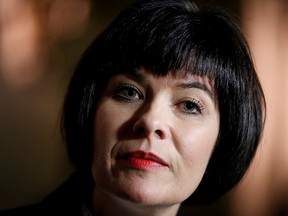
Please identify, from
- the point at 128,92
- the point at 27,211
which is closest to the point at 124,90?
the point at 128,92

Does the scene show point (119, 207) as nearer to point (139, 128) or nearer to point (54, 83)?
point (139, 128)

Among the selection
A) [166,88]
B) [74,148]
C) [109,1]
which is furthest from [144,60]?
[109,1]

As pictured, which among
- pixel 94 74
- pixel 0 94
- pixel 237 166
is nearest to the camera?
pixel 94 74

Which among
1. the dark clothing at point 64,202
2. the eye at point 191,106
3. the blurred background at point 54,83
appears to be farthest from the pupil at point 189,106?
the blurred background at point 54,83

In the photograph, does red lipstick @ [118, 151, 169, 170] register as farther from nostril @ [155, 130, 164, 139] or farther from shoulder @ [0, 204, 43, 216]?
shoulder @ [0, 204, 43, 216]

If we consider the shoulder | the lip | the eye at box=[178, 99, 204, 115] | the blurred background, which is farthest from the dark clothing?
the blurred background

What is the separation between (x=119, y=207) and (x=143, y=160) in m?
0.16

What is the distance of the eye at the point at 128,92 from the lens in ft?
3.03

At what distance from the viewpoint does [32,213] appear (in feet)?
3.42

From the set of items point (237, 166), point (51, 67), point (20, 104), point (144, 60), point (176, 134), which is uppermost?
point (144, 60)

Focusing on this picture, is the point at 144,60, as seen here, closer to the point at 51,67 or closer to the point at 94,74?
the point at 94,74

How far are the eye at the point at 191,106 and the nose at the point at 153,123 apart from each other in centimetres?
5

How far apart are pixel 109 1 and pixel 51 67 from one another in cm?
32

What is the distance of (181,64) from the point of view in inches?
35.6
